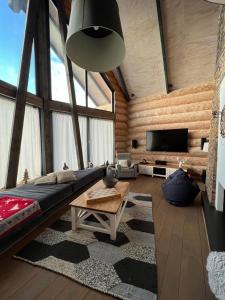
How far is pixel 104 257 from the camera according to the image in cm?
200

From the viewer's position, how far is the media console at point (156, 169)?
5547 mm

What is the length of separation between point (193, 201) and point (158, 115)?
3405mm

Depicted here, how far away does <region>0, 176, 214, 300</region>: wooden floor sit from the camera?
1.56m

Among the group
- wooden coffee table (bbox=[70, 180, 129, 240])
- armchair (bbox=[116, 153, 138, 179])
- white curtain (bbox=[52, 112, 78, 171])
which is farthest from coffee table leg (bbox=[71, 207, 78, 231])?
armchair (bbox=[116, 153, 138, 179])

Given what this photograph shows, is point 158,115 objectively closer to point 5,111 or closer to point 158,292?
point 5,111

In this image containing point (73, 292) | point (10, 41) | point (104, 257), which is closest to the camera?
point (73, 292)

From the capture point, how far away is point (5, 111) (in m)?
3.09

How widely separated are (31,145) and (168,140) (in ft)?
13.8

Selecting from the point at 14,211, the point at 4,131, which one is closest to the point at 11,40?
the point at 4,131

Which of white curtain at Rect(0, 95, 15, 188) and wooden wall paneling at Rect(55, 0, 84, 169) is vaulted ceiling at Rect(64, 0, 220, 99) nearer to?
wooden wall paneling at Rect(55, 0, 84, 169)

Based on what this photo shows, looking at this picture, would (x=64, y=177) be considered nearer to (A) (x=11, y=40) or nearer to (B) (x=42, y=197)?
(B) (x=42, y=197)

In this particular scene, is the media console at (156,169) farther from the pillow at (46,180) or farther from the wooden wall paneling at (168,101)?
the pillow at (46,180)

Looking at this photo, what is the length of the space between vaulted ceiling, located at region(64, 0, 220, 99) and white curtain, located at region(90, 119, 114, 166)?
75.8 inches

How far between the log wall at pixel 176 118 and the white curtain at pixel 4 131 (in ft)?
15.0
